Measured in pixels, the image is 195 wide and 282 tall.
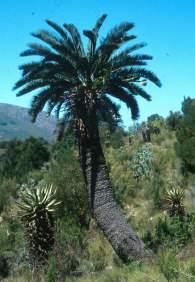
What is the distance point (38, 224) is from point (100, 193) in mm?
2598

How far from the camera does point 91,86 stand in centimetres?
1883

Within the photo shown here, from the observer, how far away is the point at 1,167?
53.4 m

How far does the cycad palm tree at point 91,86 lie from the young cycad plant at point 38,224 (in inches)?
72.6

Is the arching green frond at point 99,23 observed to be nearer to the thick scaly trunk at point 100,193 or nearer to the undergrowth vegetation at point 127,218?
the thick scaly trunk at point 100,193

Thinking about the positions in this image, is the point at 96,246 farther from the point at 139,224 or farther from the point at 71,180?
the point at 71,180

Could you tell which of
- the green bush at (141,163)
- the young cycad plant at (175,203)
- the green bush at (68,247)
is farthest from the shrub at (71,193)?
the green bush at (141,163)

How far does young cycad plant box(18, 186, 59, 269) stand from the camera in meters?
18.6

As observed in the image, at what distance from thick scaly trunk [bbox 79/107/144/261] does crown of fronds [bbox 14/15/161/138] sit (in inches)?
50.8

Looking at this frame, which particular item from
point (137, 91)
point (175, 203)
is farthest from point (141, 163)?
point (137, 91)

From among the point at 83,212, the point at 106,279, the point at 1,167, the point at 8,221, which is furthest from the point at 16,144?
the point at 106,279

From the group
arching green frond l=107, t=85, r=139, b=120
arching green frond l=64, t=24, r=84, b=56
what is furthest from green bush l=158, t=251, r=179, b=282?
arching green frond l=64, t=24, r=84, b=56

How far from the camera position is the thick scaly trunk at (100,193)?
721 inches

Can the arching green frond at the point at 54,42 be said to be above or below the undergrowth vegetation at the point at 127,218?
above

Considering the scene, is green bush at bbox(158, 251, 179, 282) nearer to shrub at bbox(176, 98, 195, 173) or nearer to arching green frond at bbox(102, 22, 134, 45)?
arching green frond at bbox(102, 22, 134, 45)
